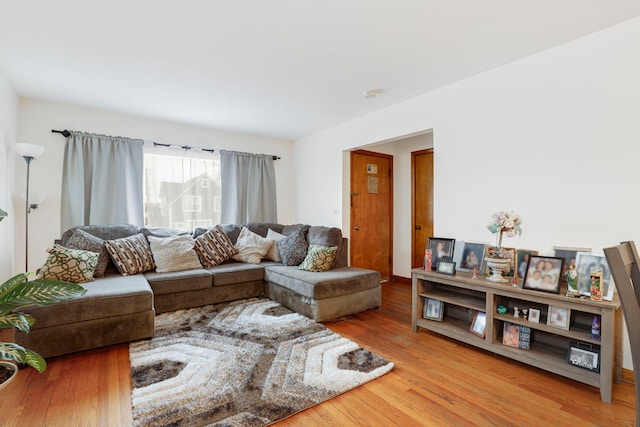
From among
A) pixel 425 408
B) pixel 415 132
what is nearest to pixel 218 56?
pixel 415 132

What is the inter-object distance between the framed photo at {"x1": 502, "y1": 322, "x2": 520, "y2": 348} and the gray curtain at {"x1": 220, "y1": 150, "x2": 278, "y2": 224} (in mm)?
3667

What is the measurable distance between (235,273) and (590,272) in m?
3.27

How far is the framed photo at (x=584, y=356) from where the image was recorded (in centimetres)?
195

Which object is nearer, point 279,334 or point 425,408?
point 425,408

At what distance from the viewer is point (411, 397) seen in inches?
73.6

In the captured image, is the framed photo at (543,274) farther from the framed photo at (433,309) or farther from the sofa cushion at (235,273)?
the sofa cushion at (235,273)

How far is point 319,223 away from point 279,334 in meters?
2.30

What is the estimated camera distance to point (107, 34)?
2182 mm

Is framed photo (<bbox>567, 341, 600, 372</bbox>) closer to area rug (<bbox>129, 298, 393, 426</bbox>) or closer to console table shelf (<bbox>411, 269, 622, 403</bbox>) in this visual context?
console table shelf (<bbox>411, 269, 622, 403</bbox>)

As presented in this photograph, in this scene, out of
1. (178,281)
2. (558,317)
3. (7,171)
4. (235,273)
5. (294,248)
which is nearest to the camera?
(558,317)

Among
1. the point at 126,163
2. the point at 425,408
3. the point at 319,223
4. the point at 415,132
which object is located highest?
the point at 415,132

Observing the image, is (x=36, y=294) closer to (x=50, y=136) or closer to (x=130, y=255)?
(x=130, y=255)

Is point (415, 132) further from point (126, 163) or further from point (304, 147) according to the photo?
point (126, 163)

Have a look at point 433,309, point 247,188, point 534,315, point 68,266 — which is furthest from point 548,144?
point 68,266
